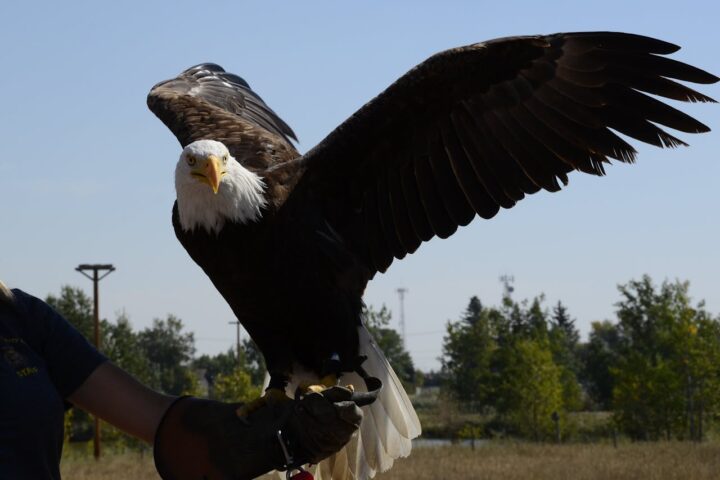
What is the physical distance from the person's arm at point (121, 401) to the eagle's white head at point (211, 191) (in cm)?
122

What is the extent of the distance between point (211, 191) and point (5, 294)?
1.51 meters

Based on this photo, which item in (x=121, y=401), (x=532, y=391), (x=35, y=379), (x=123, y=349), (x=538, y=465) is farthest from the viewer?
(x=123, y=349)

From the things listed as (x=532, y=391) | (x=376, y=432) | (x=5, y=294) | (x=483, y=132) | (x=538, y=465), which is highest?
(x=483, y=132)

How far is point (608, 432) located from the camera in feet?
96.1

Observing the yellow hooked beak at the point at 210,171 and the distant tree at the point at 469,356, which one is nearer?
the yellow hooked beak at the point at 210,171

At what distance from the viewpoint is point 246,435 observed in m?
2.84

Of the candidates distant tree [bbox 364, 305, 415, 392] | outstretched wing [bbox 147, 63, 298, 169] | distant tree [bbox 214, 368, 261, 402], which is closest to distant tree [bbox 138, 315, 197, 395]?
distant tree [bbox 364, 305, 415, 392]

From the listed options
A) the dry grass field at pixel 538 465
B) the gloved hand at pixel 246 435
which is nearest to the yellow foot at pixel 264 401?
the gloved hand at pixel 246 435

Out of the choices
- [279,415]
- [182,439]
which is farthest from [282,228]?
[182,439]

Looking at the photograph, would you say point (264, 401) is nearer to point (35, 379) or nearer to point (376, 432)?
point (376, 432)

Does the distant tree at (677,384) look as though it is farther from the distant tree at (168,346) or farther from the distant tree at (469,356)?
the distant tree at (168,346)

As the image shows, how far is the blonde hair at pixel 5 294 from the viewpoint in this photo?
92.3 inches

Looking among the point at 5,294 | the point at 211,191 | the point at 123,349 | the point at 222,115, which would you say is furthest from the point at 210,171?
the point at 123,349

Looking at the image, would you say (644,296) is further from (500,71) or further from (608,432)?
(500,71)
